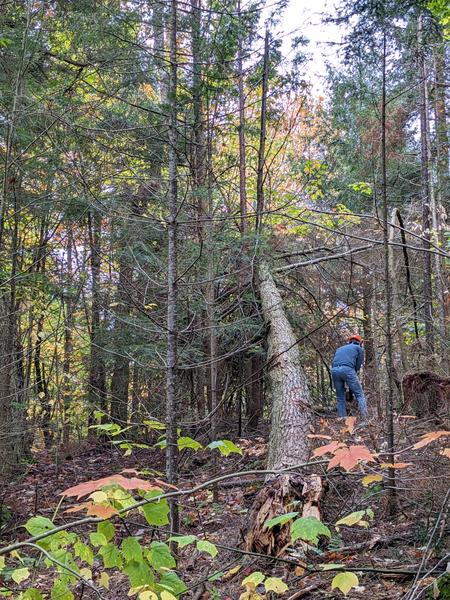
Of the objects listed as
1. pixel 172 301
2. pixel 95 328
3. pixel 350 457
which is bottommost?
pixel 350 457

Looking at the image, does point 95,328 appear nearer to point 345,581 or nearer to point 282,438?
point 282,438

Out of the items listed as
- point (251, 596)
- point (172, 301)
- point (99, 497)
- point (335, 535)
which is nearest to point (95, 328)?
point (172, 301)

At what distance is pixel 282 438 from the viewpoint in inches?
239

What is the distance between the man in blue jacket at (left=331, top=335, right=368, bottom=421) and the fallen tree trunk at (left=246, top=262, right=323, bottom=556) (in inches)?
63.4

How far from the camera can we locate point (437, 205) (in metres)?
12.6

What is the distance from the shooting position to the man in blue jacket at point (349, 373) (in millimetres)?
8711

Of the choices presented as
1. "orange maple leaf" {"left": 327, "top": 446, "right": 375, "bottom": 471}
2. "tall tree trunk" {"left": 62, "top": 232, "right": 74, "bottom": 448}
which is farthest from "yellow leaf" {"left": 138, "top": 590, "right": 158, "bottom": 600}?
"tall tree trunk" {"left": 62, "top": 232, "right": 74, "bottom": 448}

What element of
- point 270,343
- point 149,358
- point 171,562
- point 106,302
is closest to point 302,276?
point 270,343

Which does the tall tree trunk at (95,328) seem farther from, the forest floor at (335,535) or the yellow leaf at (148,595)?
the yellow leaf at (148,595)

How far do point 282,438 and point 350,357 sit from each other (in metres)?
3.35

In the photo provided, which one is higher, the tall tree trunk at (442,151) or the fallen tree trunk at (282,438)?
the tall tree trunk at (442,151)

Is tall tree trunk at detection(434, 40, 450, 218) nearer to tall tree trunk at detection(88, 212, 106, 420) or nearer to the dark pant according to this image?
the dark pant

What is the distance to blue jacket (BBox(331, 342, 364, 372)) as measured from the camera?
884 cm

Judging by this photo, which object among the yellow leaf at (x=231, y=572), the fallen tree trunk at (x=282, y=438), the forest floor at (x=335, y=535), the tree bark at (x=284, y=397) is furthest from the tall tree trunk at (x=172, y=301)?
the tree bark at (x=284, y=397)
